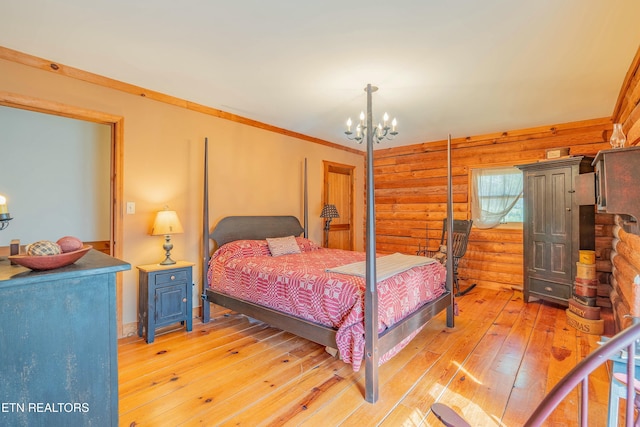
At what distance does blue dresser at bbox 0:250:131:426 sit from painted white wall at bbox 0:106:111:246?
332 cm

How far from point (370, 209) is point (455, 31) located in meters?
1.31

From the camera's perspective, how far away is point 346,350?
2.19 m

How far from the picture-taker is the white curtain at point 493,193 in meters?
4.68

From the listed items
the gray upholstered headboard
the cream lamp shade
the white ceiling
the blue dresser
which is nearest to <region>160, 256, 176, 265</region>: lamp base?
the cream lamp shade

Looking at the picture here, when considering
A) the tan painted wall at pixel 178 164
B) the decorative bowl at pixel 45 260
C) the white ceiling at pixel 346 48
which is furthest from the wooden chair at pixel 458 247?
the decorative bowl at pixel 45 260

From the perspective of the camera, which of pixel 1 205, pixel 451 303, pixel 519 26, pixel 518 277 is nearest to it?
pixel 1 205

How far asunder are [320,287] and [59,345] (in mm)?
1603

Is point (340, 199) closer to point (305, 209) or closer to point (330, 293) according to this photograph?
point (305, 209)

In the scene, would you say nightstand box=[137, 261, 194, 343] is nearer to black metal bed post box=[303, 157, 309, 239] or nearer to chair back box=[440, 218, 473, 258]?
black metal bed post box=[303, 157, 309, 239]

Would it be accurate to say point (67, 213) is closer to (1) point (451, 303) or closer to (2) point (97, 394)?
(2) point (97, 394)

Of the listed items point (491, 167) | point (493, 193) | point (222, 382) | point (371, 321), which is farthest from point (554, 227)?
point (222, 382)

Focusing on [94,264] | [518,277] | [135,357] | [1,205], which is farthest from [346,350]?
[518,277]

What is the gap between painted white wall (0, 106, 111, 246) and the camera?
3.70 metres

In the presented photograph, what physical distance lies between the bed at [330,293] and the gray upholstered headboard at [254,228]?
0.04 ft
